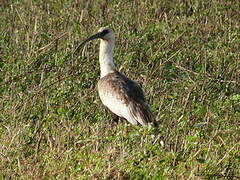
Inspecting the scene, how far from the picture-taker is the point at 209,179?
5535 mm

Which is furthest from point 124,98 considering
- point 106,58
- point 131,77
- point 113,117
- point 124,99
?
point 131,77

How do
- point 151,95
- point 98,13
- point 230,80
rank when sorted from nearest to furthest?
point 151,95 < point 230,80 < point 98,13

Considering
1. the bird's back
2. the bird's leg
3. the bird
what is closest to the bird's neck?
the bird

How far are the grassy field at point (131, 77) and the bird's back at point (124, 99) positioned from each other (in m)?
0.12

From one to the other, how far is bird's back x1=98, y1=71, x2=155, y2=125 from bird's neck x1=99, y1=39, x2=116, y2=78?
26 centimetres

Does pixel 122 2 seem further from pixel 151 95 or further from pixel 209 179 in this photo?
pixel 209 179

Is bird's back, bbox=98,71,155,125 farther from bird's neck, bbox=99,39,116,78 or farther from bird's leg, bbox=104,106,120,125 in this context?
bird's neck, bbox=99,39,116,78

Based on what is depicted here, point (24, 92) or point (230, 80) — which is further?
point (230, 80)

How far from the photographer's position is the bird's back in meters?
7.18

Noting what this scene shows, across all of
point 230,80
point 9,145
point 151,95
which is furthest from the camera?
point 230,80

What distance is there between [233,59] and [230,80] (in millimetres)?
556

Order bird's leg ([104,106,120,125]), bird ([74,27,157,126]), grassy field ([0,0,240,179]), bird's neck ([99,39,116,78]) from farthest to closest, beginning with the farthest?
bird's neck ([99,39,116,78]) < bird's leg ([104,106,120,125]) < bird ([74,27,157,126]) < grassy field ([0,0,240,179])

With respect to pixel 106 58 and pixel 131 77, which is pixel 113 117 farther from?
pixel 131 77

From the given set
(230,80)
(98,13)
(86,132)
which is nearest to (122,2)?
(98,13)
